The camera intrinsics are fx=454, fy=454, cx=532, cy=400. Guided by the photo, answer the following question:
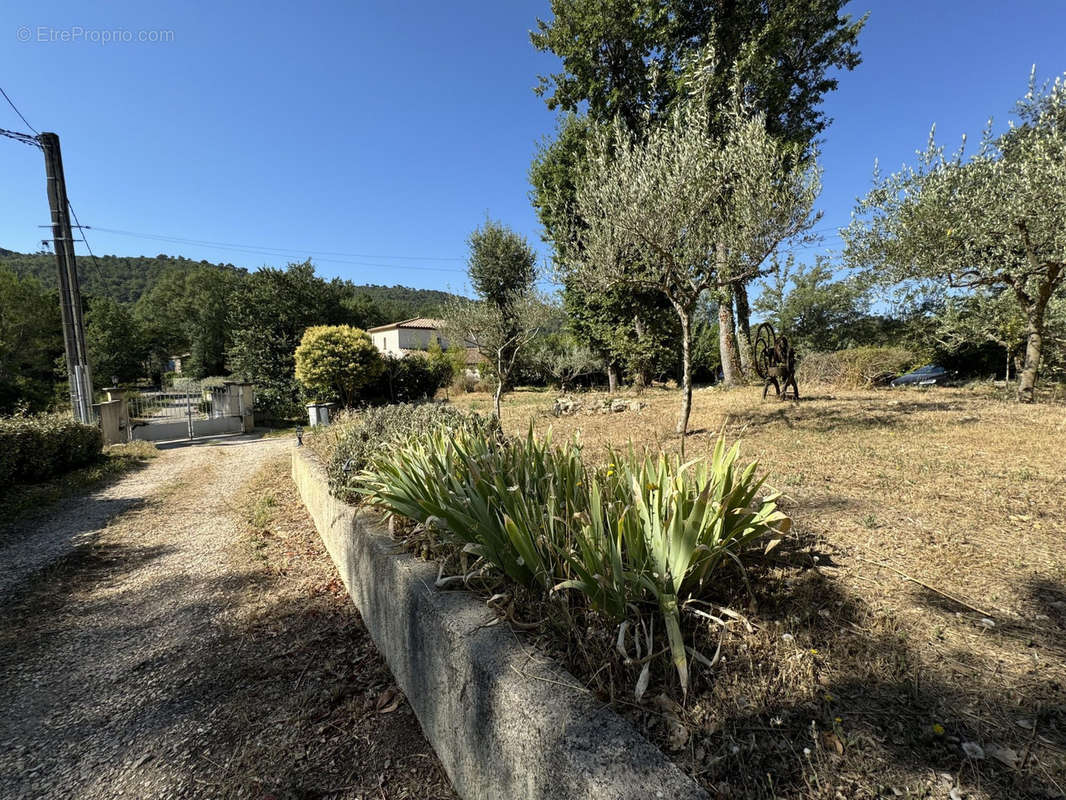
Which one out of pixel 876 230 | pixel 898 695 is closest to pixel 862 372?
pixel 876 230

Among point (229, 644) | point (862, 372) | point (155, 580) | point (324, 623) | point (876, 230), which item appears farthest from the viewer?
point (862, 372)

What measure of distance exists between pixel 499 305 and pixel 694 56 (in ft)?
27.4

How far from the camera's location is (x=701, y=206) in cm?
610

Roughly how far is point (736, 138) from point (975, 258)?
5.06 m

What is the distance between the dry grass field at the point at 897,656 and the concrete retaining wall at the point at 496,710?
0.21m

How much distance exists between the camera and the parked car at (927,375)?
15492 mm

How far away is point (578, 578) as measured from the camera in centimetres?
176

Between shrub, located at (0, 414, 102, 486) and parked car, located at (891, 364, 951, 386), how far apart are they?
2086cm

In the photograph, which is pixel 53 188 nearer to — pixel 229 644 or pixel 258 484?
pixel 258 484

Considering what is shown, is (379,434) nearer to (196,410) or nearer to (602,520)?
(602,520)

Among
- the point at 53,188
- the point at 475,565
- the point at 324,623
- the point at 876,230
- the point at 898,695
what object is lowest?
the point at 324,623

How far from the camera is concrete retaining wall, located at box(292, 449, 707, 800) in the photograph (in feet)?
3.56

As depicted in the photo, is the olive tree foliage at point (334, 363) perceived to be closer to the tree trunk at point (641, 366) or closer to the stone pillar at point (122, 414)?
the stone pillar at point (122, 414)

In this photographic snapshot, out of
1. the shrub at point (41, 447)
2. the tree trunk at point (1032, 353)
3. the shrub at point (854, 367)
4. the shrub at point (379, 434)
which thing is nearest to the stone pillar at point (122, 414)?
the shrub at point (41, 447)
